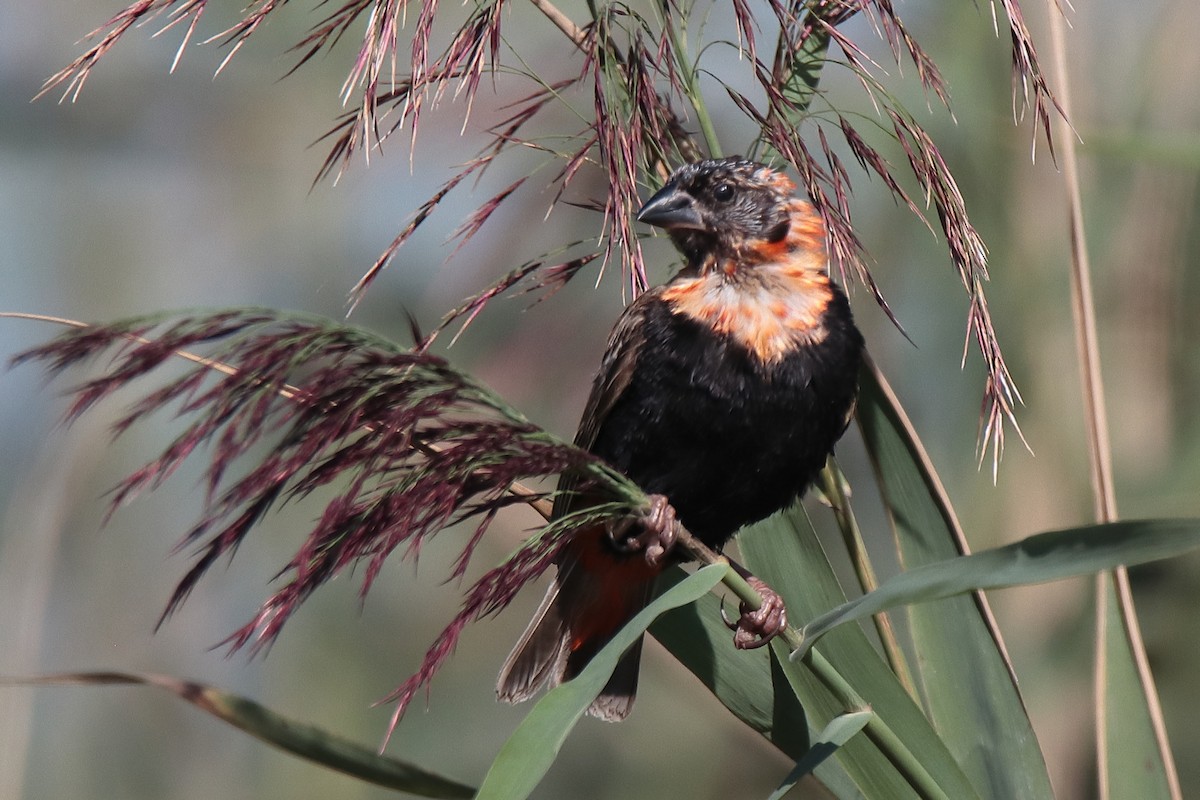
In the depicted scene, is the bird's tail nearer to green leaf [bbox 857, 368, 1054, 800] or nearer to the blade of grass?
green leaf [bbox 857, 368, 1054, 800]

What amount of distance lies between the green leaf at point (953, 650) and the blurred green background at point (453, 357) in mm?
852

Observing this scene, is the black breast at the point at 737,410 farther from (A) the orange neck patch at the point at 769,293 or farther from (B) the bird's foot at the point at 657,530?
(B) the bird's foot at the point at 657,530

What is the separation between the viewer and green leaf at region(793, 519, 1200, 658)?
1031 mm

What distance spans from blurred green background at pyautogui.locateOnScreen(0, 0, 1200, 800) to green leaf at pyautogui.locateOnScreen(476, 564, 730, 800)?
4.23ft

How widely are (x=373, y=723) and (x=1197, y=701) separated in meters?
1.89

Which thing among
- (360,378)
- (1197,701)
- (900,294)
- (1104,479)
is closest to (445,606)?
(900,294)

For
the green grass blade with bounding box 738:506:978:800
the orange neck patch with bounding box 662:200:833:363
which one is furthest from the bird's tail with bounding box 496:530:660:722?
the green grass blade with bounding box 738:506:978:800

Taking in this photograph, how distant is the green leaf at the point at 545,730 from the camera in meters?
1.08

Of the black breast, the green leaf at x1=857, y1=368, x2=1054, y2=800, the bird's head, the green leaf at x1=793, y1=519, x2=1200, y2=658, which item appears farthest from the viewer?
the bird's head

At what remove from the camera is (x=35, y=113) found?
3.48 meters

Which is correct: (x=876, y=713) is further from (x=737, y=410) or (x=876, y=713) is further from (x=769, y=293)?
(x=769, y=293)

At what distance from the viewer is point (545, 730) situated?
1.12m

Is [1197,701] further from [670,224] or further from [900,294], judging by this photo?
[670,224]

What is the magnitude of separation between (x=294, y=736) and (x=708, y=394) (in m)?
0.85
